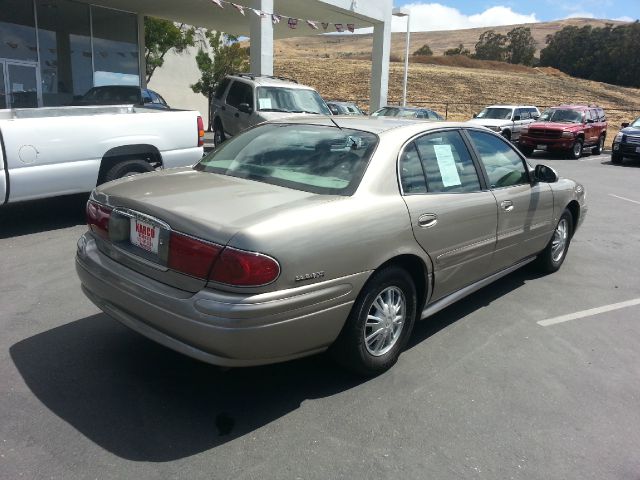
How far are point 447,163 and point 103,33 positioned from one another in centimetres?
1669

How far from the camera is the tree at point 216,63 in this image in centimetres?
2269

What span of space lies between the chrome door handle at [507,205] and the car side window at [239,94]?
8830mm

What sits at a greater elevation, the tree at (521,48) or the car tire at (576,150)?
the tree at (521,48)

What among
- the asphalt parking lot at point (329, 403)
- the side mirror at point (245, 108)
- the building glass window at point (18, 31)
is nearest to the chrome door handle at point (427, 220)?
the asphalt parking lot at point (329, 403)

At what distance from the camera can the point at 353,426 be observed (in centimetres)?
308

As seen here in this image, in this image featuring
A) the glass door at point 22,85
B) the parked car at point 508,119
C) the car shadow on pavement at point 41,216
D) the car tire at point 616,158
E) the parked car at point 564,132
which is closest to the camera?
the car shadow on pavement at point 41,216

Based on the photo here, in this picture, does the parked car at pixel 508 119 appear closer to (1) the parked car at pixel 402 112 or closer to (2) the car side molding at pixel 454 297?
(1) the parked car at pixel 402 112

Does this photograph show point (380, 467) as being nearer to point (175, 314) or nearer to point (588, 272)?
point (175, 314)

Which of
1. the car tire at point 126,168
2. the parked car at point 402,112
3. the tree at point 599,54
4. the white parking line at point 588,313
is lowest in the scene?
the white parking line at point 588,313

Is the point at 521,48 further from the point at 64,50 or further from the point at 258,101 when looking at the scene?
the point at 258,101

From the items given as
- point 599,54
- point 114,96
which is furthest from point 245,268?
point 599,54

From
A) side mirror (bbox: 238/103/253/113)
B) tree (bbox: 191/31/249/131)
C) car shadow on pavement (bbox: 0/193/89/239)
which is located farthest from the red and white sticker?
tree (bbox: 191/31/249/131)

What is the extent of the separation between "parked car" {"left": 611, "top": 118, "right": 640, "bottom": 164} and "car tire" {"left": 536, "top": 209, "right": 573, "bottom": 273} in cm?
1408

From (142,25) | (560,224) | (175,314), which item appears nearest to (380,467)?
(175,314)
